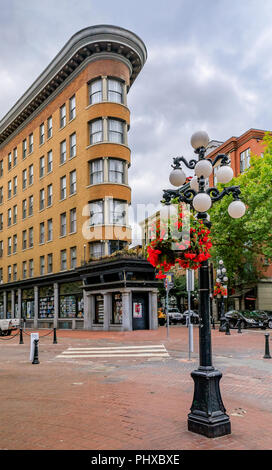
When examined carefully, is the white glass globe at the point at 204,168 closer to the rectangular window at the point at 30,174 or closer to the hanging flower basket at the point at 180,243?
the hanging flower basket at the point at 180,243

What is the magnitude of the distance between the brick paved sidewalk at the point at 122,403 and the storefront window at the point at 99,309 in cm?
1484

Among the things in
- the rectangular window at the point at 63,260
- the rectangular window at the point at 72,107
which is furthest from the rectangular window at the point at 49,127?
the rectangular window at the point at 63,260

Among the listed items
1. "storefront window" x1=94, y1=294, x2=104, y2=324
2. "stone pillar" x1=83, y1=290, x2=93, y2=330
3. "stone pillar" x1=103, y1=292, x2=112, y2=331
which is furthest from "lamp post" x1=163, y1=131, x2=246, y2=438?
"stone pillar" x1=83, y1=290, x2=93, y2=330

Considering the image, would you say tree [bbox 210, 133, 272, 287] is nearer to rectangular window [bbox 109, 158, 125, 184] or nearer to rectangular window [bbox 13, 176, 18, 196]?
rectangular window [bbox 109, 158, 125, 184]

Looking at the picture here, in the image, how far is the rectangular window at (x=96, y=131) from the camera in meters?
31.0

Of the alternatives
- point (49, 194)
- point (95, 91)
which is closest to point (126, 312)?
point (49, 194)

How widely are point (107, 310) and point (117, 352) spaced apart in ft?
38.6

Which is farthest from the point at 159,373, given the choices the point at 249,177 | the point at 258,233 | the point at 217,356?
the point at 249,177

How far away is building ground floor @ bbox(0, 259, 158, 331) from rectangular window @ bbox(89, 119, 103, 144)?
914 cm

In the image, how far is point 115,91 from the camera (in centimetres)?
3156

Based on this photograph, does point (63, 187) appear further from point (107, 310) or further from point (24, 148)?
point (107, 310)

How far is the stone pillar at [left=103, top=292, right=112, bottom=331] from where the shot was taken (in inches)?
1117
